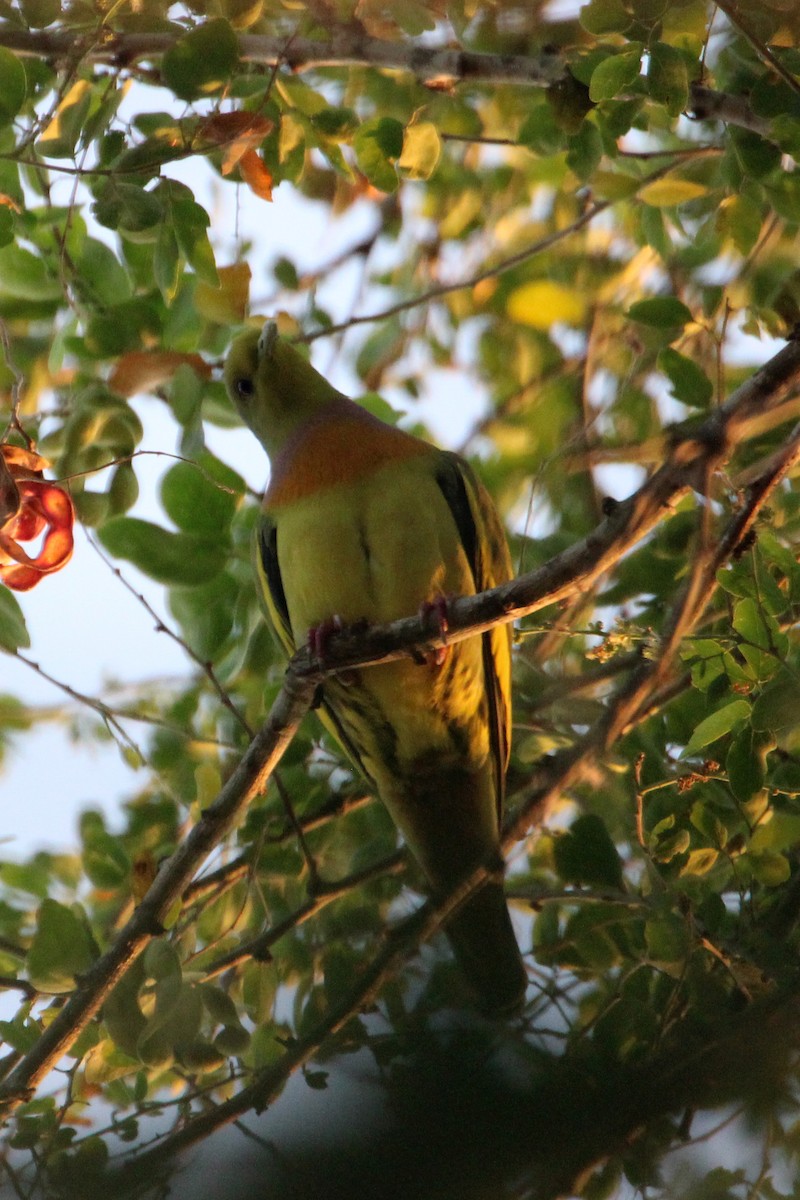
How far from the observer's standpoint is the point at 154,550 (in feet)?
10.9

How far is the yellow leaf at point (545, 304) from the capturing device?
4.46m

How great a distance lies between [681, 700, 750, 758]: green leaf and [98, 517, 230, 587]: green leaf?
164cm

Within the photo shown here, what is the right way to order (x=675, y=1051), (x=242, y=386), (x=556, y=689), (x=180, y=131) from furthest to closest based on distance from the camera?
(x=242, y=386)
(x=556, y=689)
(x=180, y=131)
(x=675, y=1051)

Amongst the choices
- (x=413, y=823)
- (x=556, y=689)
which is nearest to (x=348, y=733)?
(x=413, y=823)

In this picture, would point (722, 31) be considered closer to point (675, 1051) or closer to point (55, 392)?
point (55, 392)

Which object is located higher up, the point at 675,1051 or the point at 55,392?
the point at 55,392

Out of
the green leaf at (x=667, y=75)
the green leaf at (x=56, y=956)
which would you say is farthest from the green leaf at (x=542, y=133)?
the green leaf at (x=56, y=956)

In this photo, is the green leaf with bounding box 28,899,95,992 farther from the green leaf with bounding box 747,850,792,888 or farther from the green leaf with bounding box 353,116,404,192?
the green leaf with bounding box 353,116,404,192

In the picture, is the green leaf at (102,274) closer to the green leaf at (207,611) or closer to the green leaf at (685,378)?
the green leaf at (207,611)

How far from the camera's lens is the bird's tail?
164 cm

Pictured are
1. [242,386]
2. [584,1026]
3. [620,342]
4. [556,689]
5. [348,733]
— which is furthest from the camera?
[620,342]

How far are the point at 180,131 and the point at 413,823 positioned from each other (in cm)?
203

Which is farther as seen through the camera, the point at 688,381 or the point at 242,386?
the point at 242,386

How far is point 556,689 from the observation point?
3111 mm
